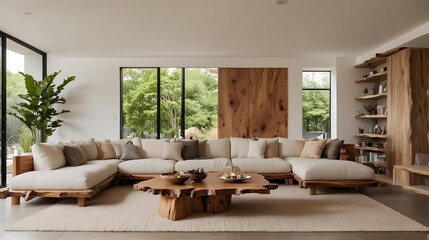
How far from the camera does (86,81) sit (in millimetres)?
8523

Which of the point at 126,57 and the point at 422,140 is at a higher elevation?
the point at 126,57

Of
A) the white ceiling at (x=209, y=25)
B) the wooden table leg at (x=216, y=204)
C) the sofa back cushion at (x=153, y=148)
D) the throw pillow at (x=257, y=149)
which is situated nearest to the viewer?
the wooden table leg at (x=216, y=204)

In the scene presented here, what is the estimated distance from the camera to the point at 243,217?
12.7 feet

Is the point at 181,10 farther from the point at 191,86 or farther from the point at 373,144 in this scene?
the point at 373,144

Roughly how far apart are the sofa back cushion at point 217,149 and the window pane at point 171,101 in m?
2.15

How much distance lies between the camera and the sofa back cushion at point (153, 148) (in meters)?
6.54

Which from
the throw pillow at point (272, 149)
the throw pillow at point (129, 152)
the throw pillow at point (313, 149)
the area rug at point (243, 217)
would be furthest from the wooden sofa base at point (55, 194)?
the throw pillow at point (313, 149)

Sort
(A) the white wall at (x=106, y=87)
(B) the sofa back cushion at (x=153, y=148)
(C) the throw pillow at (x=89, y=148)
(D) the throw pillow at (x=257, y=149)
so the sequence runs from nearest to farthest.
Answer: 1. (C) the throw pillow at (x=89, y=148)
2. (D) the throw pillow at (x=257, y=149)
3. (B) the sofa back cushion at (x=153, y=148)
4. (A) the white wall at (x=106, y=87)

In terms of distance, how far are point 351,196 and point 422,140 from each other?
214 centimetres

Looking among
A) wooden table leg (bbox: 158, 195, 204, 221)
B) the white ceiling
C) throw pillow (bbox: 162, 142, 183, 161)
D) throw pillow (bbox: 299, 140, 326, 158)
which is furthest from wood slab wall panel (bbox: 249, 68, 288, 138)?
wooden table leg (bbox: 158, 195, 204, 221)

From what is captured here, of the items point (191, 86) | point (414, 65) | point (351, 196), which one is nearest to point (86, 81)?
point (191, 86)

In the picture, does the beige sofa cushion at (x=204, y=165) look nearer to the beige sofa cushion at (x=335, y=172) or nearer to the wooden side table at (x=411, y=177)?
the beige sofa cushion at (x=335, y=172)

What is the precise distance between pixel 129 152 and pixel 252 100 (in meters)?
3.58

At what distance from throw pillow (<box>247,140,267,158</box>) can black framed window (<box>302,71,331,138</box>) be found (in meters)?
2.99
